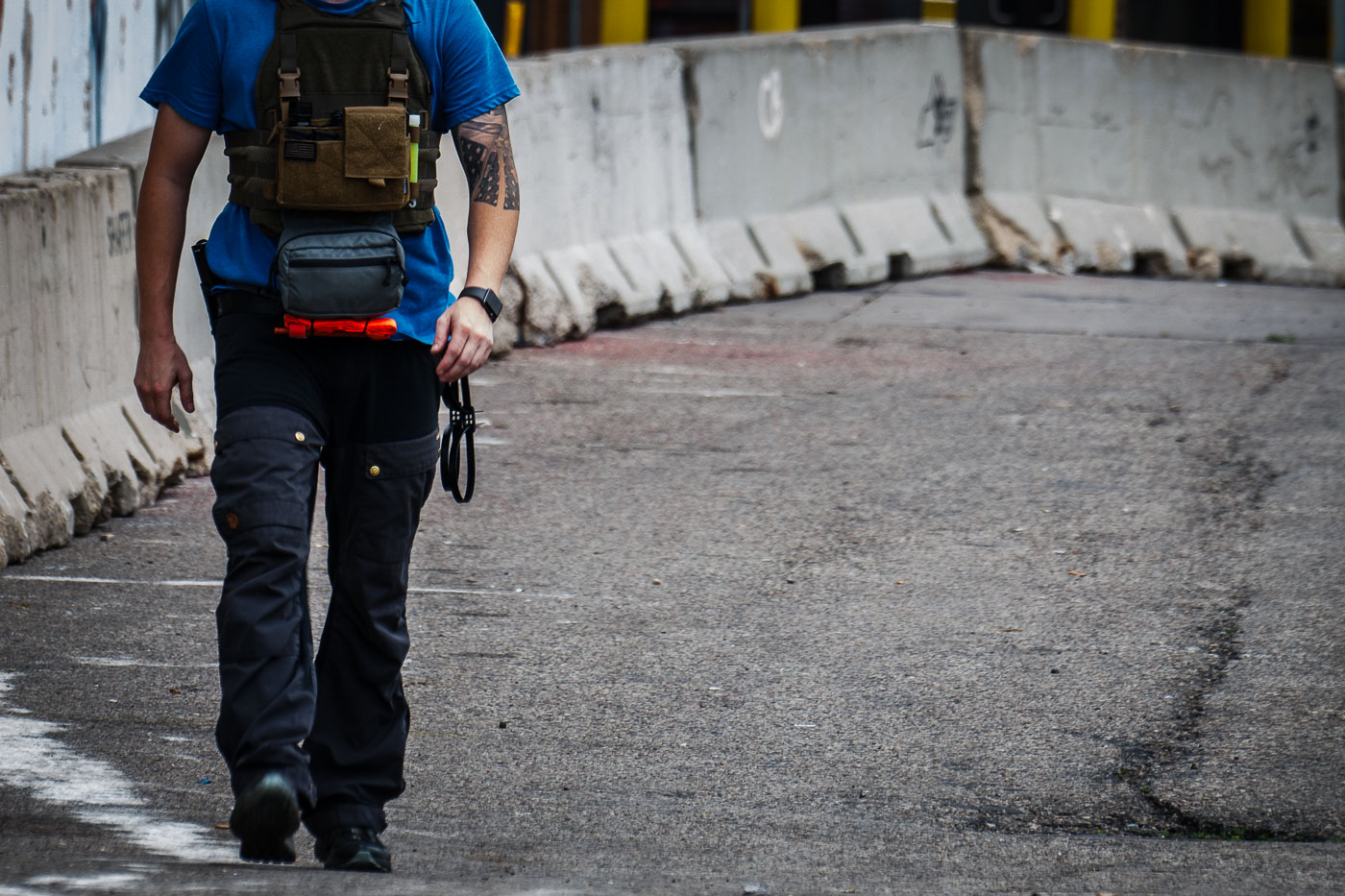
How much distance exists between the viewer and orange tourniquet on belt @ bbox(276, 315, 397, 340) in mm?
3539

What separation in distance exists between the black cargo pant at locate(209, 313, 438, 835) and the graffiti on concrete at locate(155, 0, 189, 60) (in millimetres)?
4986

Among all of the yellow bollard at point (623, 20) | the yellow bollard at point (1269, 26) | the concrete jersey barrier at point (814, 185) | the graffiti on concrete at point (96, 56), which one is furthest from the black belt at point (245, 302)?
the yellow bollard at point (1269, 26)

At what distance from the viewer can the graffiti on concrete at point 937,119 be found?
12.9 metres

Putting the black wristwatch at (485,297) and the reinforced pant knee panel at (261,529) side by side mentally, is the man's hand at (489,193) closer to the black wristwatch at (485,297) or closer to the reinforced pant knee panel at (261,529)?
the black wristwatch at (485,297)

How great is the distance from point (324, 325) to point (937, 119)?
9.92m

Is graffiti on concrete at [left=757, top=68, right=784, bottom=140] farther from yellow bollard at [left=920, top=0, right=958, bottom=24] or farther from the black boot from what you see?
the black boot

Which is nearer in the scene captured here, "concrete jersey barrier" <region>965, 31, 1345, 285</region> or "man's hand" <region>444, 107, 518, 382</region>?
"man's hand" <region>444, 107, 518, 382</region>

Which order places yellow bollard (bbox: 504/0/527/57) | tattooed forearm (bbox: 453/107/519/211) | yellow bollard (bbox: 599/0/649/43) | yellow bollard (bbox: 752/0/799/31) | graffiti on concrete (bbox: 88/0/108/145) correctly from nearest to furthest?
tattooed forearm (bbox: 453/107/519/211) → graffiti on concrete (bbox: 88/0/108/145) → yellow bollard (bbox: 504/0/527/57) → yellow bollard (bbox: 599/0/649/43) → yellow bollard (bbox: 752/0/799/31)

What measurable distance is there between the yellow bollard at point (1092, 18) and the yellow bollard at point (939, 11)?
4.20 m

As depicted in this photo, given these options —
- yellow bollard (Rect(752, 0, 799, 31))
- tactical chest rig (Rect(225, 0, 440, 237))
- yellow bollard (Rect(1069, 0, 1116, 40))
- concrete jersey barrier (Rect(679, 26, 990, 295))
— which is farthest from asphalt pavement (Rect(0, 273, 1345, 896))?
yellow bollard (Rect(1069, 0, 1116, 40))

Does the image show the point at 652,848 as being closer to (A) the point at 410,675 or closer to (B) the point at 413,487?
(B) the point at 413,487

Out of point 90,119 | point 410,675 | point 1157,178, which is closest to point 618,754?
point 410,675

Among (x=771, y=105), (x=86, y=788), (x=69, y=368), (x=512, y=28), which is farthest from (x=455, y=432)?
(x=512, y=28)

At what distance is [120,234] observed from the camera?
6766mm
